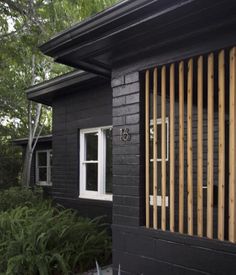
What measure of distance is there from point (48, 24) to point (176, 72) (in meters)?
4.03

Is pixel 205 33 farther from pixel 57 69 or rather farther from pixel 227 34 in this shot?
pixel 57 69

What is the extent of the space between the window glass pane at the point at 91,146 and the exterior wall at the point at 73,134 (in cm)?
22

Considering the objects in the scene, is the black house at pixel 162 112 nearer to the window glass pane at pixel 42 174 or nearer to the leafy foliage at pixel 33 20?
the leafy foliage at pixel 33 20

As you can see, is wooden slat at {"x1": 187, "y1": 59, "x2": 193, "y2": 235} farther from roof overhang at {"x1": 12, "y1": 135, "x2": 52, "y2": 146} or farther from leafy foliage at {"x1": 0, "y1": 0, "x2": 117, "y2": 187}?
roof overhang at {"x1": 12, "y1": 135, "x2": 52, "y2": 146}

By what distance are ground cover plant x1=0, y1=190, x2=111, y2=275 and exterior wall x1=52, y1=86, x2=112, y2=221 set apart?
1.51 metres

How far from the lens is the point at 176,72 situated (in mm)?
3598

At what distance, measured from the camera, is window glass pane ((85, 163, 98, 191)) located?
7.43m

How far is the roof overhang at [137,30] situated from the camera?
8.53 feet

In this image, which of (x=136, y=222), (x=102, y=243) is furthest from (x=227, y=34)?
(x=102, y=243)

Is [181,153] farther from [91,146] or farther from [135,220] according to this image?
[91,146]

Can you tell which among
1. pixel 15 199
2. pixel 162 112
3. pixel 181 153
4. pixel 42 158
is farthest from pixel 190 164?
pixel 42 158

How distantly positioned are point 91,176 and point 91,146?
2.14ft

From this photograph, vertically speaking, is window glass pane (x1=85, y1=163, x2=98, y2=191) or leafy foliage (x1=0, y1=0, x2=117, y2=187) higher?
leafy foliage (x1=0, y1=0, x2=117, y2=187)

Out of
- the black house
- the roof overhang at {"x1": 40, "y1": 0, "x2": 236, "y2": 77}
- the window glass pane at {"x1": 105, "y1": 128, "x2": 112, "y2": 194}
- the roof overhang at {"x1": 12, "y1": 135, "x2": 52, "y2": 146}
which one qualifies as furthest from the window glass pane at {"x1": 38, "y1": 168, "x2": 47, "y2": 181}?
the roof overhang at {"x1": 40, "y1": 0, "x2": 236, "y2": 77}
